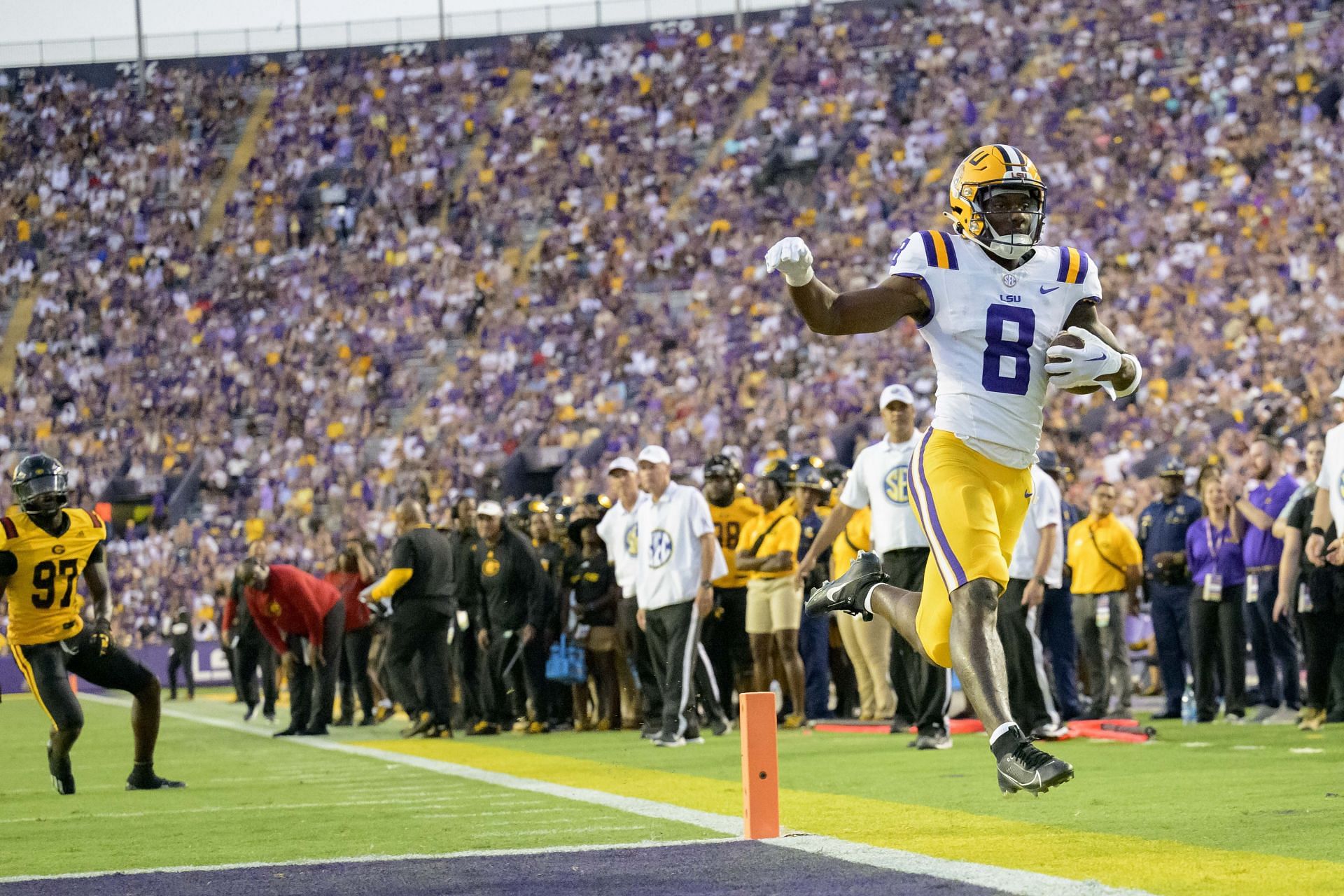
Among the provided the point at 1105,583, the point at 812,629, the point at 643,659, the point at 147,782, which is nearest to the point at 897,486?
the point at 643,659

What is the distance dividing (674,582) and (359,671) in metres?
5.46

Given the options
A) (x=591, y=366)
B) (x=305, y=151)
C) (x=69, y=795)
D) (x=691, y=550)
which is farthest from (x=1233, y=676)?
(x=305, y=151)

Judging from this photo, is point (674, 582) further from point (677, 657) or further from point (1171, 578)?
point (1171, 578)

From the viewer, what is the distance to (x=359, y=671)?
52.6ft

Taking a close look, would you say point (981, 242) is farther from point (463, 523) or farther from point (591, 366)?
point (591, 366)

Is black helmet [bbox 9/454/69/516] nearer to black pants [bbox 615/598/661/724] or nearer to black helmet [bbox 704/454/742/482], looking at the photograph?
black pants [bbox 615/598/661/724]

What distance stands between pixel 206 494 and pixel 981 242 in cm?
2528

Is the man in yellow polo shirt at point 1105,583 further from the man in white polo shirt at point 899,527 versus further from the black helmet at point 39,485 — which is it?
the black helmet at point 39,485

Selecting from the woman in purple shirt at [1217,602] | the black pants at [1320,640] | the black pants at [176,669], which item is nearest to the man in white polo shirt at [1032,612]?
the woman in purple shirt at [1217,602]

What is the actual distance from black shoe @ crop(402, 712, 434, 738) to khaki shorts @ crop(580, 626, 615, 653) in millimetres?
1369

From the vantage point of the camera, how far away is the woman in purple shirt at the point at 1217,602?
12.1 meters

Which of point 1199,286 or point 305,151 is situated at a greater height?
point 305,151

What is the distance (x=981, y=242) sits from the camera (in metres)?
6.20

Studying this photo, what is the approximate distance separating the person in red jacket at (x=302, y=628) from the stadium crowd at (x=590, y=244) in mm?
9247
